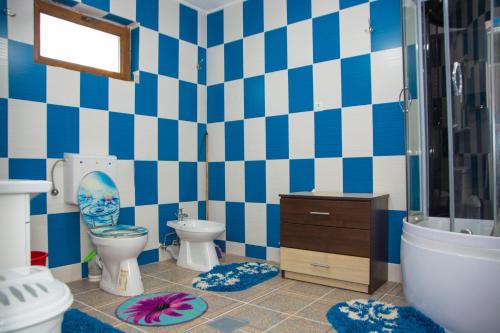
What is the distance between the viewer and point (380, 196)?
8.25 feet

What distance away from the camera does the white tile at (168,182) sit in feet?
10.9

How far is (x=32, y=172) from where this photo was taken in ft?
8.18

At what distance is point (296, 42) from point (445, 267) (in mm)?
2160

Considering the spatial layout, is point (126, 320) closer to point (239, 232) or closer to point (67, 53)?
point (239, 232)

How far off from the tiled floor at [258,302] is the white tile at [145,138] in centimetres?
101

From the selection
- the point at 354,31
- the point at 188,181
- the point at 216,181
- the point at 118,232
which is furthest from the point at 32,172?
the point at 354,31

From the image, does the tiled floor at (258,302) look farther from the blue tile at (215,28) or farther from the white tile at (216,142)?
the blue tile at (215,28)

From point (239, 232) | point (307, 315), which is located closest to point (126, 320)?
point (307, 315)

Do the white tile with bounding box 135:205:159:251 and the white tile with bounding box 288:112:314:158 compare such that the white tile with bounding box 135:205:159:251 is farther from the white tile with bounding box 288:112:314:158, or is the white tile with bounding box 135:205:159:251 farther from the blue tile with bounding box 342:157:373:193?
the blue tile with bounding box 342:157:373:193

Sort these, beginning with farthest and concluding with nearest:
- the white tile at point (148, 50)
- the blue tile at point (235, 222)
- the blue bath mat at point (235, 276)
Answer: the blue tile at point (235, 222)
the white tile at point (148, 50)
the blue bath mat at point (235, 276)

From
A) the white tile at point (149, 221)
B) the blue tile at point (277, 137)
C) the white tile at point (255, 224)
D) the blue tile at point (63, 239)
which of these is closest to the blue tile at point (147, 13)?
the blue tile at point (277, 137)

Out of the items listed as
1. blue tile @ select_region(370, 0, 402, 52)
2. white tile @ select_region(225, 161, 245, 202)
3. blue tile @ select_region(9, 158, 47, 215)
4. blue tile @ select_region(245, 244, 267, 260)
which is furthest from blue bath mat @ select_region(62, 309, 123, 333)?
blue tile @ select_region(370, 0, 402, 52)

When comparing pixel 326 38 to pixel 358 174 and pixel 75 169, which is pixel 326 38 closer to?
pixel 358 174

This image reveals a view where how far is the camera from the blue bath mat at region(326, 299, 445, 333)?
182 cm
